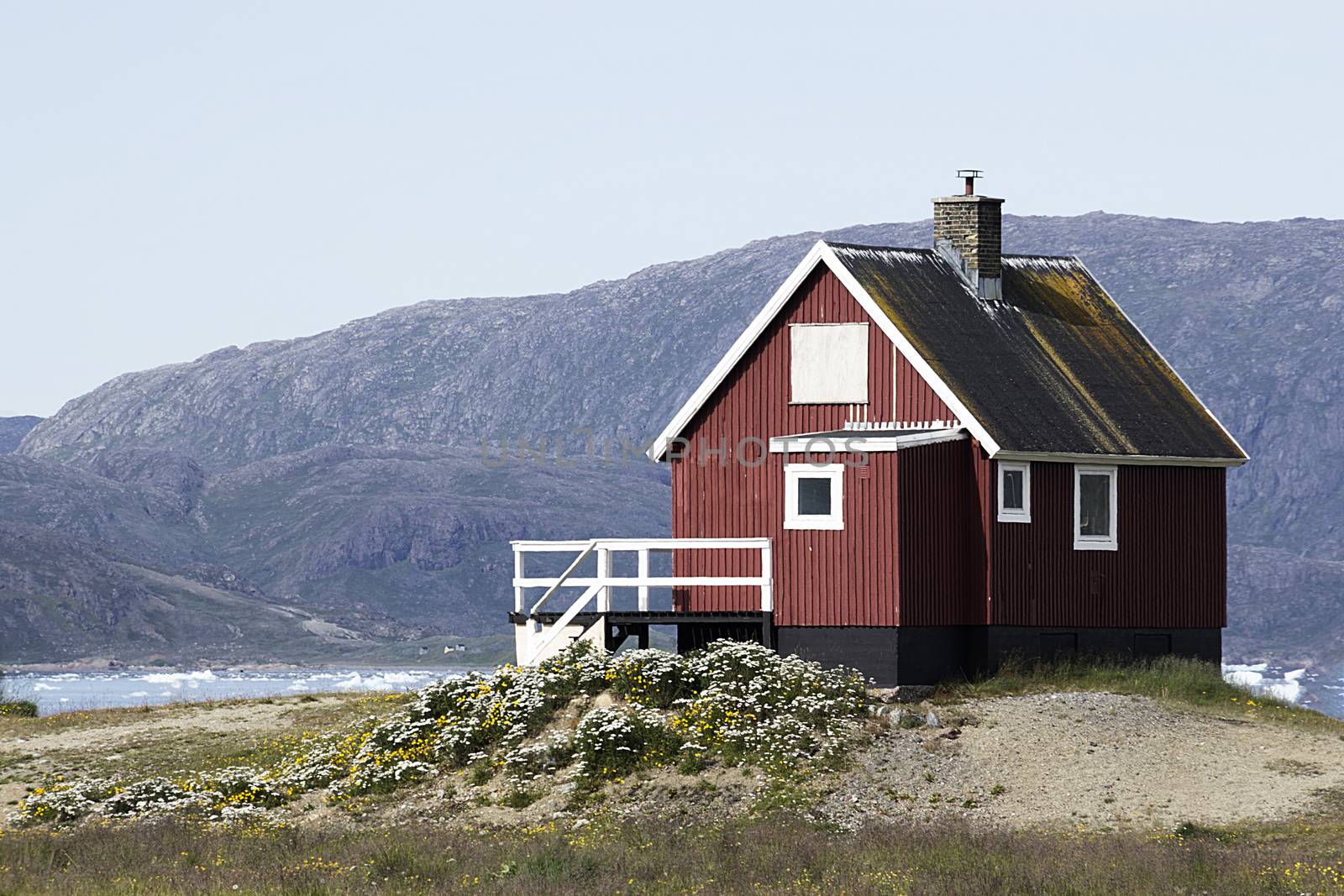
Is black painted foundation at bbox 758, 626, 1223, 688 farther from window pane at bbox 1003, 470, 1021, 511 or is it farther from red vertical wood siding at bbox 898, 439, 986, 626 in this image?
window pane at bbox 1003, 470, 1021, 511

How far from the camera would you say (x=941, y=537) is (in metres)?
39.2

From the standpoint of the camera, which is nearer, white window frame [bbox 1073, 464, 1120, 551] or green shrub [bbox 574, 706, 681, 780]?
green shrub [bbox 574, 706, 681, 780]

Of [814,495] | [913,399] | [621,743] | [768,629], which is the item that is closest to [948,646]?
[768,629]

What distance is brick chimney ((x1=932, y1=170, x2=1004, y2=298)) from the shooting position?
146 feet

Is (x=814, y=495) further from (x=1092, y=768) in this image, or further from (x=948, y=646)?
(x=1092, y=768)

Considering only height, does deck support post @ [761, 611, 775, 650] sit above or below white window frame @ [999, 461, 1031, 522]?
below

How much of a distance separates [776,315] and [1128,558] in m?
8.07

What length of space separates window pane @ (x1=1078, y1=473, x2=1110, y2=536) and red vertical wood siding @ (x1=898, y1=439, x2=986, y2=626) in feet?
8.01

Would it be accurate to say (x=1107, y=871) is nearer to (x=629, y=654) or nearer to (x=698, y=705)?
(x=698, y=705)

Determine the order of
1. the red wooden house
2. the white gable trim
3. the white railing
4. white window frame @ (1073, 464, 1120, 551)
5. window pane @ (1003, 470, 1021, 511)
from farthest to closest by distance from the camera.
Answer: white window frame @ (1073, 464, 1120, 551), window pane @ (1003, 470, 1021, 511), the white gable trim, the white railing, the red wooden house

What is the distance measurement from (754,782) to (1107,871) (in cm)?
789

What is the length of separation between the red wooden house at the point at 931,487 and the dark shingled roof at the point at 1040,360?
2.8 inches

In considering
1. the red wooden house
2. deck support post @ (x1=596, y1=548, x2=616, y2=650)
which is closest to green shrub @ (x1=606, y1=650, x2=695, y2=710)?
the red wooden house

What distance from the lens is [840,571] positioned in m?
38.8
